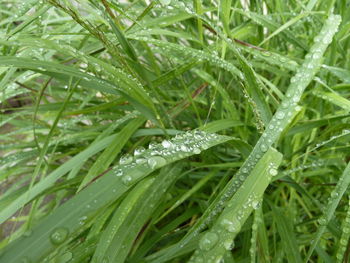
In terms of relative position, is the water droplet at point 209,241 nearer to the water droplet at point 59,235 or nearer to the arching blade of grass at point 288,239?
the water droplet at point 59,235

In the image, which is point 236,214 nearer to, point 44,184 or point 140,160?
point 140,160

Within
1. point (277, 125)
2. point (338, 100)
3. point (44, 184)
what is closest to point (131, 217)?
point (44, 184)

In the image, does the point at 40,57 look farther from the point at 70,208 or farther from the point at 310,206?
the point at 310,206

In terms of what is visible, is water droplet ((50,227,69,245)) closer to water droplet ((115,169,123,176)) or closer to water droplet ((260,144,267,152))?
water droplet ((115,169,123,176))

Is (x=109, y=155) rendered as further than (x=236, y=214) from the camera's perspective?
Yes

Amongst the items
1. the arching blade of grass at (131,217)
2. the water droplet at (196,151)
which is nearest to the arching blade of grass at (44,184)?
the arching blade of grass at (131,217)

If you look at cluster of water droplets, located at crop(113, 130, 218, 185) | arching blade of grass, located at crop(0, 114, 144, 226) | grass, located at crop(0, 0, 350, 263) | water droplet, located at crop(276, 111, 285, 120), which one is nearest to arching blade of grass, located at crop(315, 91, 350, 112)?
grass, located at crop(0, 0, 350, 263)

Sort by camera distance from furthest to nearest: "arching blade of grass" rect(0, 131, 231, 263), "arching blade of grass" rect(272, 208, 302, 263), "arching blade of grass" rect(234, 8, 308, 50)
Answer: "arching blade of grass" rect(234, 8, 308, 50) < "arching blade of grass" rect(272, 208, 302, 263) < "arching blade of grass" rect(0, 131, 231, 263)

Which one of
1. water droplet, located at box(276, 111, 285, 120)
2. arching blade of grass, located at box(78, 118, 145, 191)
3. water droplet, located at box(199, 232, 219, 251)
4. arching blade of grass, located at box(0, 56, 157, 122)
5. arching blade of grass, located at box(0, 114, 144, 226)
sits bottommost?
water droplet, located at box(199, 232, 219, 251)
